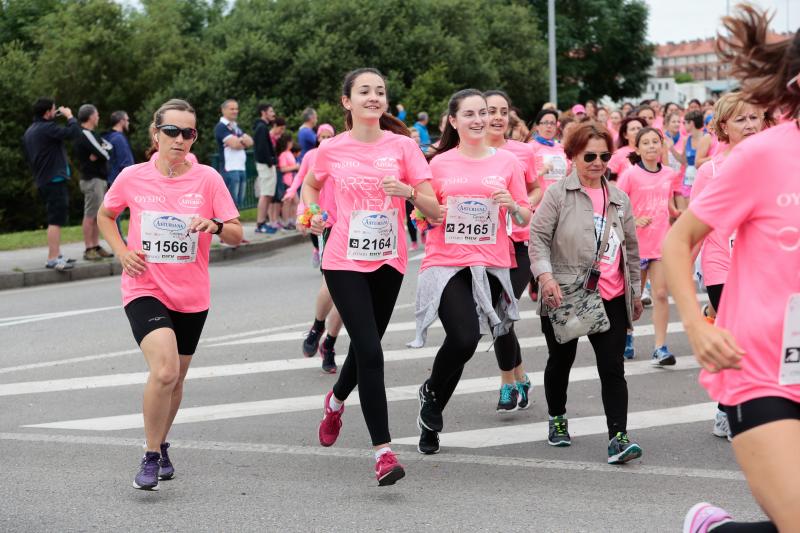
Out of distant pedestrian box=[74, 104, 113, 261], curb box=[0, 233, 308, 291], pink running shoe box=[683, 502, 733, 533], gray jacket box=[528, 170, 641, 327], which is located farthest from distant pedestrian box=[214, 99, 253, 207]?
pink running shoe box=[683, 502, 733, 533]

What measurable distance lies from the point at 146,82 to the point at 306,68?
471 inches

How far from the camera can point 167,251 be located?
5.81 m

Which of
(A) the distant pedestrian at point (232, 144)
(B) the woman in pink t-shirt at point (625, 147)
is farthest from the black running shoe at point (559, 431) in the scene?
(A) the distant pedestrian at point (232, 144)

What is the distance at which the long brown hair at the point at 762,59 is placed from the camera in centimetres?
342

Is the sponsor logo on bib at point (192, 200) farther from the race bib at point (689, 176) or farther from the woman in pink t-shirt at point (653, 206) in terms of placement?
the race bib at point (689, 176)

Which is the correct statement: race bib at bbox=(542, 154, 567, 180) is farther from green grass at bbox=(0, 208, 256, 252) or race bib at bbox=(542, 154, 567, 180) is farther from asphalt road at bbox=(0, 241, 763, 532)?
green grass at bbox=(0, 208, 256, 252)

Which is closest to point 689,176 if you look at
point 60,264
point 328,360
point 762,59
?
point 328,360

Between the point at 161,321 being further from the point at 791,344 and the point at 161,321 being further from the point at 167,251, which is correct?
the point at 791,344

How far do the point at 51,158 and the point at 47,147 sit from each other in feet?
0.50

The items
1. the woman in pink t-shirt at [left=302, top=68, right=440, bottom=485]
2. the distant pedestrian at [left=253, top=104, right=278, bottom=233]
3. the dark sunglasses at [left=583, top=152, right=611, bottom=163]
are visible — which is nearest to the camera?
the woman in pink t-shirt at [left=302, top=68, right=440, bottom=485]

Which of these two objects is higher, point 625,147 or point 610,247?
point 625,147

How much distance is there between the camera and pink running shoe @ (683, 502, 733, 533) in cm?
367

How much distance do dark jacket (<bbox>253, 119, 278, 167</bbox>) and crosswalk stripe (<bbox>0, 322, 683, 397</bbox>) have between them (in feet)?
32.0

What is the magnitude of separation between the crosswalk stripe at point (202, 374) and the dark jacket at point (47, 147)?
19.2 ft
